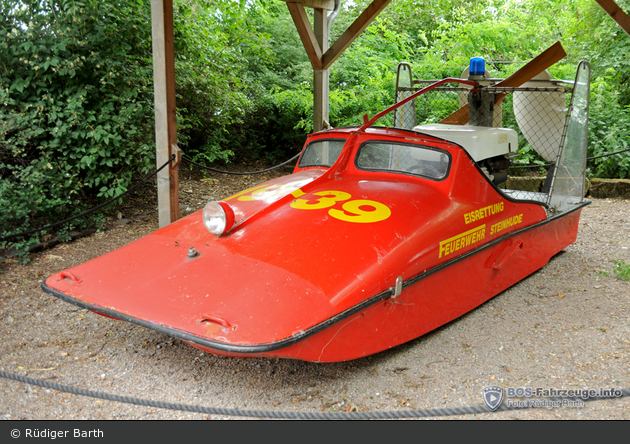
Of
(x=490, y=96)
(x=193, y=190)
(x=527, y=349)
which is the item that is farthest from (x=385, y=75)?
(x=527, y=349)

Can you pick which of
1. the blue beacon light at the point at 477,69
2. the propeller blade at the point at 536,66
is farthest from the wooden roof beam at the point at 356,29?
the propeller blade at the point at 536,66

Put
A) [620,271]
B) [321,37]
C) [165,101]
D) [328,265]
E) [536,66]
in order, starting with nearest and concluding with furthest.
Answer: [328,265] → [536,66] → [165,101] → [620,271] → [321,37]

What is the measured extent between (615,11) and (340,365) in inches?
173

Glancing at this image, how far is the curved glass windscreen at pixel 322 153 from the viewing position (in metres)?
3.95

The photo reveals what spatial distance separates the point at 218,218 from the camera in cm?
292

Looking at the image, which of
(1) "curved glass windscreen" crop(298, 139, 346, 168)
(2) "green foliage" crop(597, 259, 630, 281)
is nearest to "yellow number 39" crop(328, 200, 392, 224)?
(1) "curved glass windscreen" crop(298, 139, 346, 168)

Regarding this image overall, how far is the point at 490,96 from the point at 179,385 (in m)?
3.47

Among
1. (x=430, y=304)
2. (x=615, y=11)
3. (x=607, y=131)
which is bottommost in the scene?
(x=430, y=304)

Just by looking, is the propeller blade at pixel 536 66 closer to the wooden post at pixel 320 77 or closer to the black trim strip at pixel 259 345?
the black trim strip at pixel 259 345

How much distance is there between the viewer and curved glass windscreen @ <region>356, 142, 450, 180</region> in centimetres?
345

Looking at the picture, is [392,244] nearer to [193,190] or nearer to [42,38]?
[42,38]

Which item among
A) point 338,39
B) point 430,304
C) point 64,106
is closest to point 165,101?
point 64,106

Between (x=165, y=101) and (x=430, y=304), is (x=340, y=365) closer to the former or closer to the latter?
(x=430, y=304)

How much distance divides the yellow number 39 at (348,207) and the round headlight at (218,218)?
416 millimetres
